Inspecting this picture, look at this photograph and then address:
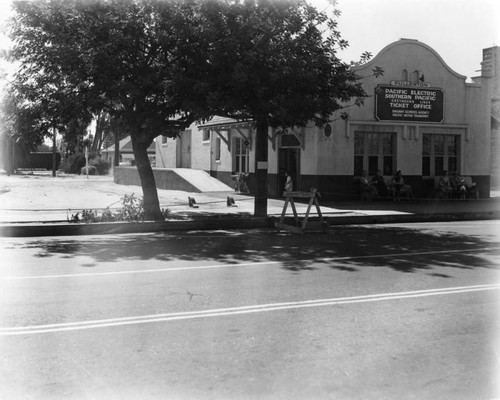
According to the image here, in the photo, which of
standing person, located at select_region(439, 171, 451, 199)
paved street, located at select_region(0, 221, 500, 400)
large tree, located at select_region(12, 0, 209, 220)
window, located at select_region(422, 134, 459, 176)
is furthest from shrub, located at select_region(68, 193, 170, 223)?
window, located at select_region(422, 134, 459, 176)

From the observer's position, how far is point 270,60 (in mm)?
15180

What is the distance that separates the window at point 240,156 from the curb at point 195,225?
11.9 meters

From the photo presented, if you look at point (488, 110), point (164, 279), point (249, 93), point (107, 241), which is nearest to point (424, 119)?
point (488, 110)

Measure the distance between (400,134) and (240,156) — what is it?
8.23 metres

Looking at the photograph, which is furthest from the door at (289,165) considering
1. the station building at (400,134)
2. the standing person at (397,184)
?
the standing person at (397,184)

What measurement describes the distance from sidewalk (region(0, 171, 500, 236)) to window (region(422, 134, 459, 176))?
1866 millimetres

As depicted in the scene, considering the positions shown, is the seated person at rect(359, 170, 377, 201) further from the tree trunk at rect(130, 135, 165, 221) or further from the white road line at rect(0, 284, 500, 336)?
the white road line at rect(0, 284, 500, 336)

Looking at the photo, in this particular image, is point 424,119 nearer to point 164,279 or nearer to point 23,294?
point 164,279

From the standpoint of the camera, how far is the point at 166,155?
1574 inches

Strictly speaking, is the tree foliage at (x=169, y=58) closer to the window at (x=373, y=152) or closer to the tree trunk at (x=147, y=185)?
the tree trunk at (x=147, y=185)

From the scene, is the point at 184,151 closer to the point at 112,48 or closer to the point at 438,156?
the point at 438,156

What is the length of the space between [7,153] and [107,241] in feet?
143

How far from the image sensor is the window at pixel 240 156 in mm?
29828

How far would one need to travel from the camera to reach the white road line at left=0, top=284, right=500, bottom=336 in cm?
582
